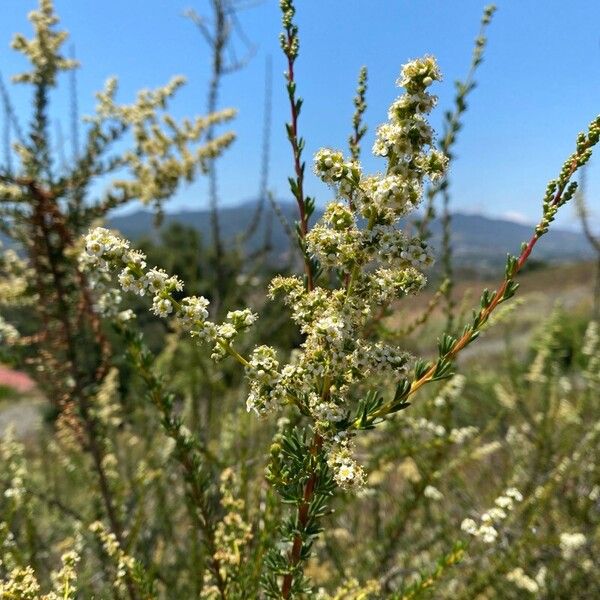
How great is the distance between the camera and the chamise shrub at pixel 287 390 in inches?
50.5

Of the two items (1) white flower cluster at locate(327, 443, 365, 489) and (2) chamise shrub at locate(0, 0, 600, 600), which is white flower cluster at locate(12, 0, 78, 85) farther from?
(1) white flower cluster at locate(327, 443, 365, 489)

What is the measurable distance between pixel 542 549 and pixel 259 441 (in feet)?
6.05

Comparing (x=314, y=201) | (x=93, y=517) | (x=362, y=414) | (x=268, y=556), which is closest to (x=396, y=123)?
(x=314, y=201)

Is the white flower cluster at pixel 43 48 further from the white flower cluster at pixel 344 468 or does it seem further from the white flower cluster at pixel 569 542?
the white flower cluster at pixel 569 542

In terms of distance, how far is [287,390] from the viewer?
1315 mm

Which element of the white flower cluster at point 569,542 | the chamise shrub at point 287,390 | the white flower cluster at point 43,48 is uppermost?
the white flower cluster at point 43,48

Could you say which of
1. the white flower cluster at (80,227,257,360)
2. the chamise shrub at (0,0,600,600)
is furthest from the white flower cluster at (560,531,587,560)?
the white flower cluster at (80,227,257,360)

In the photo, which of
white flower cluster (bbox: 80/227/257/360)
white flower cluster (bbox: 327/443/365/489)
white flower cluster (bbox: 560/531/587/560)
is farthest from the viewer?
white flower cluster (bbox: 560/531/587/560)

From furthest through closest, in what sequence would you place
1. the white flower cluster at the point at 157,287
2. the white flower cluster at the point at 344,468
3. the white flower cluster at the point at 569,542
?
the white flower cluster at the point at 569,542
the white flower cluster at the point at 157,287
the white flower cluster at the point at 344,468

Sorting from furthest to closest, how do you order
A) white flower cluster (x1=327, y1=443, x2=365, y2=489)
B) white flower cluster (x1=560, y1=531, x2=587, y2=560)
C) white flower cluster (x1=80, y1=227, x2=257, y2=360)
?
white flower cluster (x1=560, y1=531, x2=587, y2=560), white flower cluster (x1=80, y1=227, x2=257, y2=360), white flower cluster (x1=327, y1=443, x2=365, y2=489)

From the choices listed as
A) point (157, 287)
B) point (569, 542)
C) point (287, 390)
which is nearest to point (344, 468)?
point (287, 390)

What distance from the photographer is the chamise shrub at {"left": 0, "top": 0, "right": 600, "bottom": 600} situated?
1.28 metres

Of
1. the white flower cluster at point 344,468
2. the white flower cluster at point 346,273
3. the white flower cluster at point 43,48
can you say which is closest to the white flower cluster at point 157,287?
the white flower cluster at point 346,273

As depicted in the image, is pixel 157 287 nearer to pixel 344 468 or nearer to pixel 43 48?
pixel 344 468
